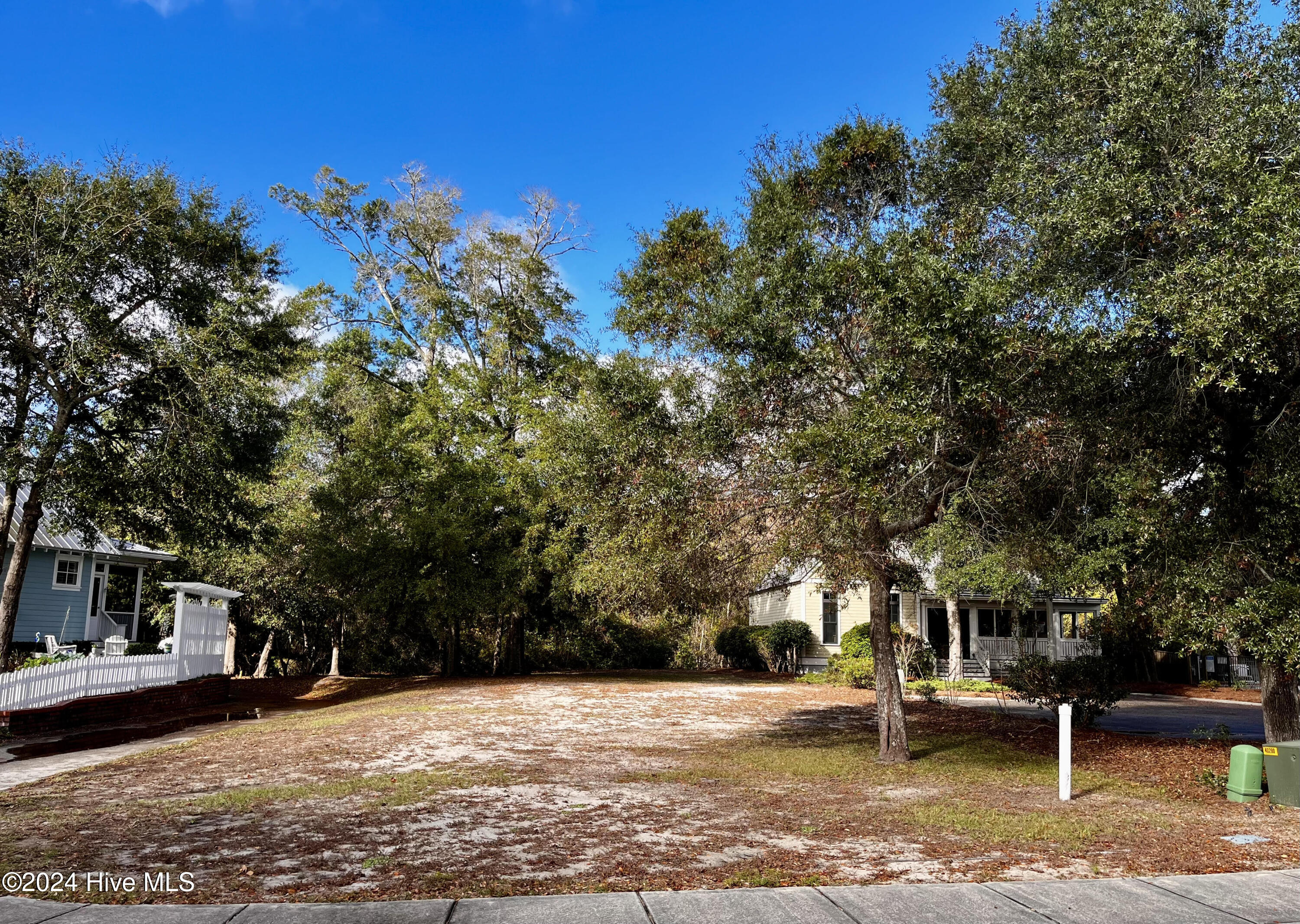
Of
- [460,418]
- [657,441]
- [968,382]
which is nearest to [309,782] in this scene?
[657,441]

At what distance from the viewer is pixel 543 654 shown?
32.6 m

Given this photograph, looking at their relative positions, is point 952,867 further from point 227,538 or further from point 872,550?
point 227,538

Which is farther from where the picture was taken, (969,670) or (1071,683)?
(969,670)

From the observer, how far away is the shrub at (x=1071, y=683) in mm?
14555

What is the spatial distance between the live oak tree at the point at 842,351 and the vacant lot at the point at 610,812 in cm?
251

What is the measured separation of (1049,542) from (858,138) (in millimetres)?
5478

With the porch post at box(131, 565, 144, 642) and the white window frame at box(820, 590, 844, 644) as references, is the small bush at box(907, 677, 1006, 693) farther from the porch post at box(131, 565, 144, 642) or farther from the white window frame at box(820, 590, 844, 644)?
the porch post at box(131, 565, 144, 642)

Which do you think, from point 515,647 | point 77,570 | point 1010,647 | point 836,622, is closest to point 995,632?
point 1010,647

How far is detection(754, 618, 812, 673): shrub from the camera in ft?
101

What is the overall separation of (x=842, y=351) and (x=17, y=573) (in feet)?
49.2

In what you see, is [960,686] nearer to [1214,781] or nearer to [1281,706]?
[1281,706]

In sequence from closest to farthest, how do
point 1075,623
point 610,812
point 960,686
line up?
point 610,812 < point 960,686 < point 1075,623

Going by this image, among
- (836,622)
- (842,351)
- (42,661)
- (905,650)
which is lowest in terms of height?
(905,650)

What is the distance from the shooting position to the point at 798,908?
491cm
